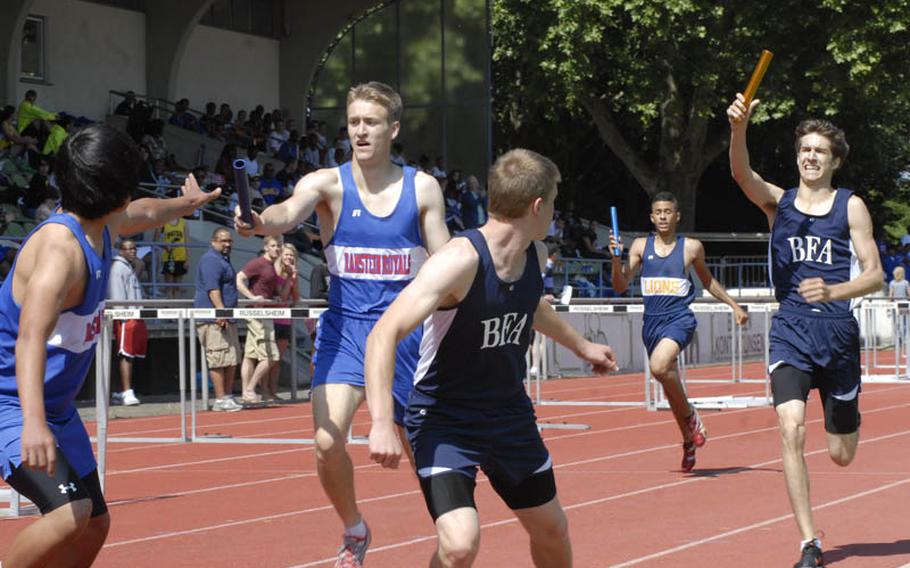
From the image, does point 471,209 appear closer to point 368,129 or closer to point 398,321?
point 368,129

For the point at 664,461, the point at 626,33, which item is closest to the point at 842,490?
the point at 664,461

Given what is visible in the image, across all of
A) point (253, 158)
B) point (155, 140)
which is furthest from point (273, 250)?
point (253, 158)

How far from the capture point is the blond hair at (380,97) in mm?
7000

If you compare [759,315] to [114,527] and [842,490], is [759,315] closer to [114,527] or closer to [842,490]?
[842,490]

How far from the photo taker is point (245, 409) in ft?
60.0

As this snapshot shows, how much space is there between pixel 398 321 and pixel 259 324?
43.0ft

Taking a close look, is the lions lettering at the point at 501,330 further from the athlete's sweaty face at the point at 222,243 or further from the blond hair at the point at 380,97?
the athlete's sweaty face at the point at 222,243

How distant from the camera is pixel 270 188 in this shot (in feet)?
85.2

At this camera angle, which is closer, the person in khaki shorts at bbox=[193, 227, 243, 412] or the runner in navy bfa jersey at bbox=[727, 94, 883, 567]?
the runner in navy bfa jersey at bbox=[727, 94, 883, 567]

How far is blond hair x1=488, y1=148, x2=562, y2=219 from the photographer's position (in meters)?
5.27

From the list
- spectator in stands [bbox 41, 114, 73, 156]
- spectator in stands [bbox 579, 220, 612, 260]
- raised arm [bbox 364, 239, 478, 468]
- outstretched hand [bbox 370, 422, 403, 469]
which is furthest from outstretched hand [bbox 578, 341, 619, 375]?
spectator in stands [bbox 579, 220, 612, 260]

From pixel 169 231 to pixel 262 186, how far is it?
470 centimetres

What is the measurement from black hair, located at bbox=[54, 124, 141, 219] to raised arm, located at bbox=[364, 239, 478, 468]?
0.98 metres

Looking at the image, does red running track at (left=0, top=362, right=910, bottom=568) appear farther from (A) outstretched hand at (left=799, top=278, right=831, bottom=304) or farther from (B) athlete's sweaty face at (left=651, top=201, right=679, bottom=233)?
(B) athlete's sweaty face at (left=651, top=201, right=679, bottom=233)
